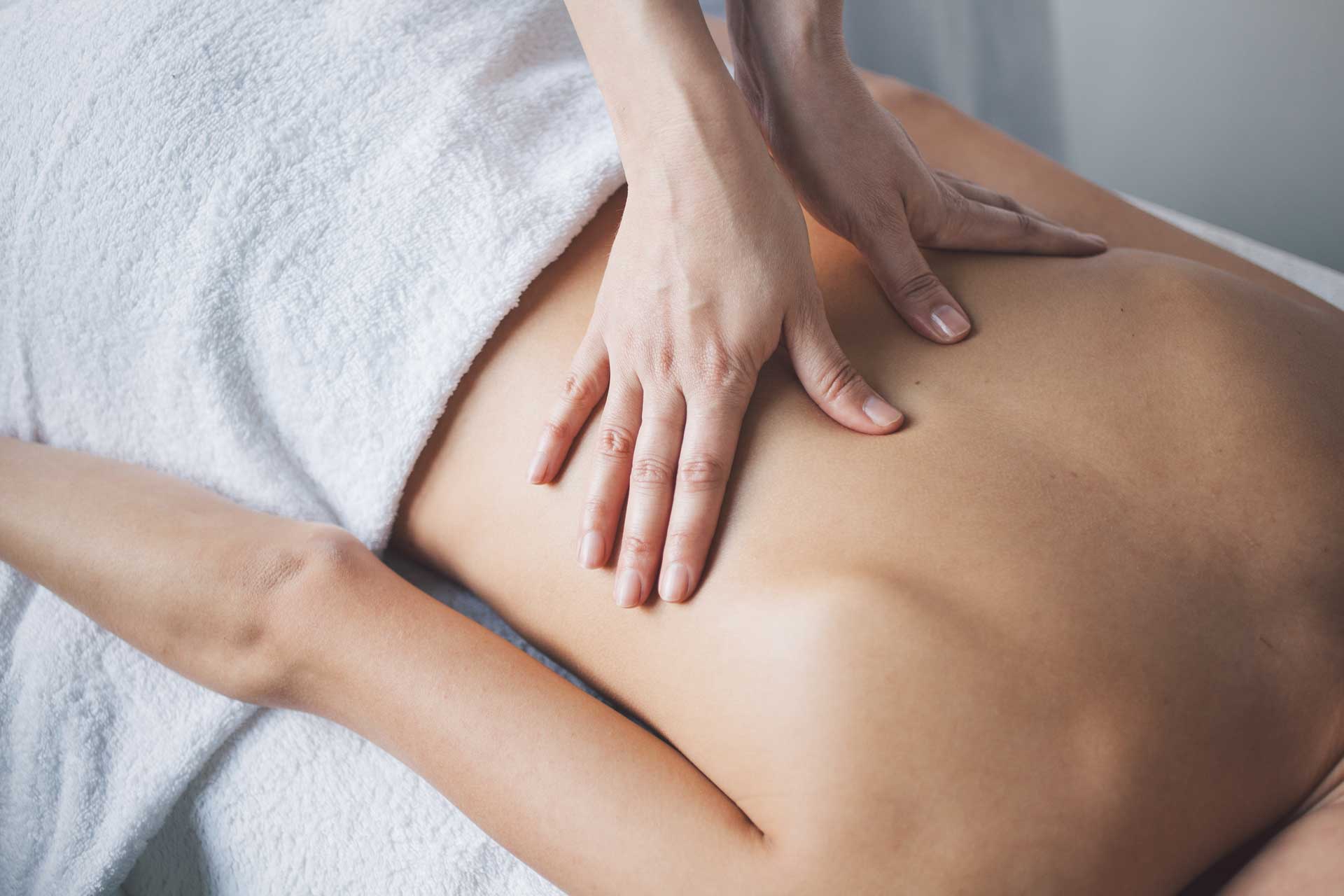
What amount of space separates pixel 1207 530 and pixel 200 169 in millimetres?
906

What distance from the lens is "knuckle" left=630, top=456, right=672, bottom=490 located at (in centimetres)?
69

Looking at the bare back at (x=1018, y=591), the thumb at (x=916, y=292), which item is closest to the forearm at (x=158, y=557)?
the bare back at (x=1018, y=591)

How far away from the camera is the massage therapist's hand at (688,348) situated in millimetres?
692

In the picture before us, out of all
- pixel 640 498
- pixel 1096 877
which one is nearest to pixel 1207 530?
pixel 1096 877

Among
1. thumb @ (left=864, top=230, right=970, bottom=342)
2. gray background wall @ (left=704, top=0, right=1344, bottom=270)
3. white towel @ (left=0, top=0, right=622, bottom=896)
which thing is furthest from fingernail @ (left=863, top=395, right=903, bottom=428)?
gray background wall @ (left=704, top=0, right=1344, bottom=270)

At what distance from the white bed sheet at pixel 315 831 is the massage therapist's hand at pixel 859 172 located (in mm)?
478

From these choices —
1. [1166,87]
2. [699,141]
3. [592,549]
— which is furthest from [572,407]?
[1166,87]

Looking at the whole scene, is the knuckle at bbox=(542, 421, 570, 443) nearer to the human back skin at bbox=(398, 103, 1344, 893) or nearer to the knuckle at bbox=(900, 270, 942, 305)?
the human back skin at bbox=(398, 103, 1344, 893)

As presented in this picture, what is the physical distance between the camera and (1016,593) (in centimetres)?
60

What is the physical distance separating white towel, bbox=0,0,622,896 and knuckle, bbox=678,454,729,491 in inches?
9.3

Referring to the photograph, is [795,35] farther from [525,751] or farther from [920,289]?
[525,751]

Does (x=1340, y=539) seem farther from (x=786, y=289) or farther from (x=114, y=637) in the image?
(x=114, y=637)

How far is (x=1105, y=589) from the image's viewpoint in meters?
0.61

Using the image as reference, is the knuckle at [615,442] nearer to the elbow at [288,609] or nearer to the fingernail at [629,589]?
the fingernail at [629,589]
